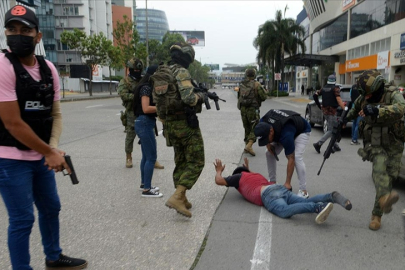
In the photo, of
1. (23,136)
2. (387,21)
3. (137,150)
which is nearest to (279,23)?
(387,21)

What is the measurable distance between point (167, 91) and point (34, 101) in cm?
158

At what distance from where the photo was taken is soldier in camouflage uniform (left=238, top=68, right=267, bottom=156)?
754 centimetres

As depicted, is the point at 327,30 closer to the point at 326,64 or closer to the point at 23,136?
the point at 326,64

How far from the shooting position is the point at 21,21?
2.29 metres

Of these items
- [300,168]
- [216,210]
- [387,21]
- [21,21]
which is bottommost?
[216,210]

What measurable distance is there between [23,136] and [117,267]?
1.35 m

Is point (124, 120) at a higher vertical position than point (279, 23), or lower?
lower

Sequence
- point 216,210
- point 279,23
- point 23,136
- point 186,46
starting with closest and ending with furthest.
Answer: point 23,136, point 186,46, point 216,210, point 279,23

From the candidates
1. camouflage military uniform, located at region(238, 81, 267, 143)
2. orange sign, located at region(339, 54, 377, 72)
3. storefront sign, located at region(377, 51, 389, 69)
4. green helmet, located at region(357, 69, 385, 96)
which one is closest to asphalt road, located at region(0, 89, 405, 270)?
green helmet, located at region(357, 69, 385, 96)

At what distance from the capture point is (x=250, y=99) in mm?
7570

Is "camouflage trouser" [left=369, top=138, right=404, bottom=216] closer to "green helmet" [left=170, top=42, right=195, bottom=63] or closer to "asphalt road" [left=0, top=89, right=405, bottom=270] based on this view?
"asphalt road" [left=0, top=89, right=405, bottom=270]

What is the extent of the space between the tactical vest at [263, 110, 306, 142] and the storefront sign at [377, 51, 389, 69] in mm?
26692

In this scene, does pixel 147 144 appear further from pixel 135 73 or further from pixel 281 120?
pixel 281 120

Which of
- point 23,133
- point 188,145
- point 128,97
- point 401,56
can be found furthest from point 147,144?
point 401,56
